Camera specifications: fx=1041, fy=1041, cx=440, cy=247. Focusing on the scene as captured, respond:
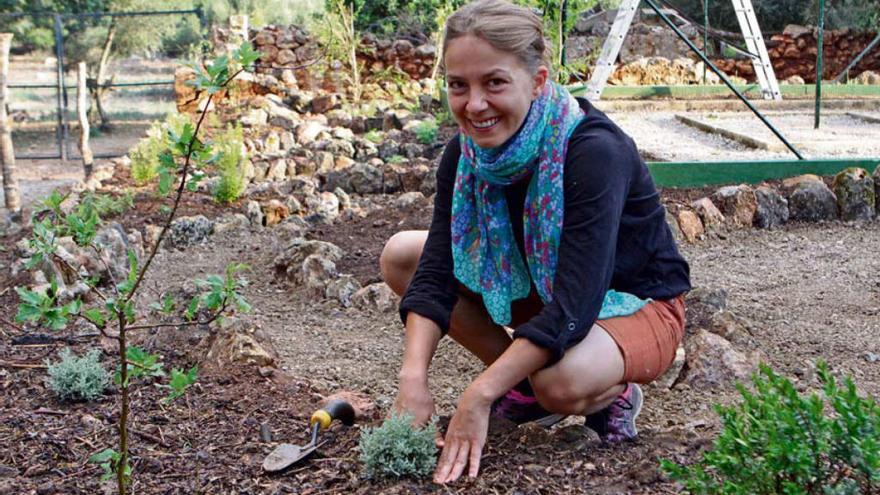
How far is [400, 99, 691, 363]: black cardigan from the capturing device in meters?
2.68

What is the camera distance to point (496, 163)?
279 centimetres

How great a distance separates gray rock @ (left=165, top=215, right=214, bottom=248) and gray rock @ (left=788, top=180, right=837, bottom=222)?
11.4 ft

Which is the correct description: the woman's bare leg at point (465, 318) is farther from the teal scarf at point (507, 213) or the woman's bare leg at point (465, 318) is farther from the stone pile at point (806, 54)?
the stone pile at point (806, 54)

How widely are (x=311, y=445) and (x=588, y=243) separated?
93 centimetres

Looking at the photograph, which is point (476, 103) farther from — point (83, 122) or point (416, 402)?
point (83, 122)

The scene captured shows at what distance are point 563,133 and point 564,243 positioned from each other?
0.98 feet

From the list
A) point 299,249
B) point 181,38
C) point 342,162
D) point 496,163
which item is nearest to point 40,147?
point 181,38

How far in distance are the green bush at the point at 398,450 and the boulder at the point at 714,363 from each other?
138 centimetres

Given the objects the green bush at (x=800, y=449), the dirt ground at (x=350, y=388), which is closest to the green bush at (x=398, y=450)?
the dirt ground at (x=350, y=388)

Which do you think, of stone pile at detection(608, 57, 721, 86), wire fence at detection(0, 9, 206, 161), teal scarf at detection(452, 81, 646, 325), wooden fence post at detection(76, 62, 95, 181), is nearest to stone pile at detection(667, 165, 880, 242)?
teal scarf at detection(452, 81, 646, 325)

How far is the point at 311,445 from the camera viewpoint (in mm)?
2848

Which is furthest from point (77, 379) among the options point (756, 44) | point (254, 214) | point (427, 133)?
point (756, 44)

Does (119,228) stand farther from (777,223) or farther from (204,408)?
(777,223)

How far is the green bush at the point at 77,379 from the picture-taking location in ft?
10.9
